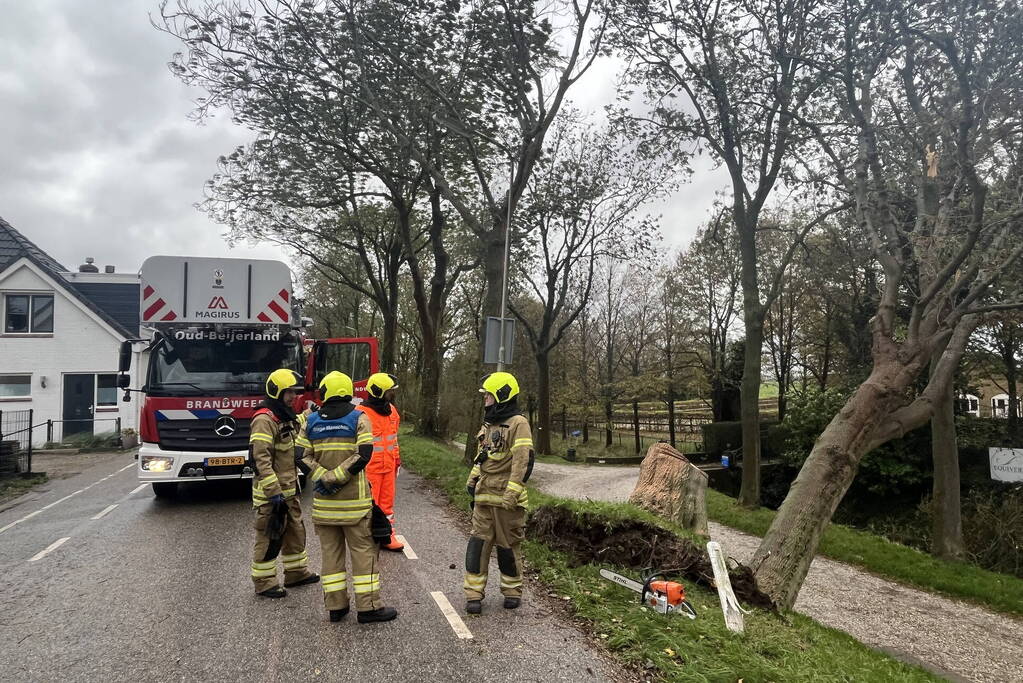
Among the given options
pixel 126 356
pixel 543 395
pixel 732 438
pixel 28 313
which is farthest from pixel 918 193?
pixel 28 313

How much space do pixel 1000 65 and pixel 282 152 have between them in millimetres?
15483

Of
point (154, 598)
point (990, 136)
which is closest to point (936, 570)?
point (990, 136)

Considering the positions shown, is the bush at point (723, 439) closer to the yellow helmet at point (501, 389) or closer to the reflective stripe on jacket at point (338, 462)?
the yellow helmet at point (501, 389)

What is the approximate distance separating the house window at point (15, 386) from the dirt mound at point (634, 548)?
25516 millimetres

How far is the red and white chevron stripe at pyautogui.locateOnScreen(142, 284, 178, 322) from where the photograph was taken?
32.2 feet

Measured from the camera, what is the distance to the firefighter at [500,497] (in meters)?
5.20

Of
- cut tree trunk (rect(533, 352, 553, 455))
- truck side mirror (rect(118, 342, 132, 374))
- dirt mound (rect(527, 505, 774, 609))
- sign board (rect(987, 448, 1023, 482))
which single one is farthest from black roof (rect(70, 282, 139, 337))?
sign board (rect(987, 448, 1023, 482))

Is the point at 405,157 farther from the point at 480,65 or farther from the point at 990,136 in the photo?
the point at 990,136

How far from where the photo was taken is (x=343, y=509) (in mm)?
4988

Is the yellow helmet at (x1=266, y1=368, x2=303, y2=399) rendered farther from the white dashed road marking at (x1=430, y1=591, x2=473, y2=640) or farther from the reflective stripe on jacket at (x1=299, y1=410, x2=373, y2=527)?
the white dashed road marking at (x1=430, y1=591, x2=473, y2=640)

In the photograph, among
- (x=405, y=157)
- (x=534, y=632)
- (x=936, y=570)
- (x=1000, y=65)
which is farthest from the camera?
(x=405, y=157)

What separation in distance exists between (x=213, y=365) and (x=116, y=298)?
25.5 m

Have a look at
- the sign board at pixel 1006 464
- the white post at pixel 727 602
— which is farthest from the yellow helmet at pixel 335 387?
the sign board at pixel 1006 464

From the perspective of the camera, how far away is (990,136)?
901 cm
